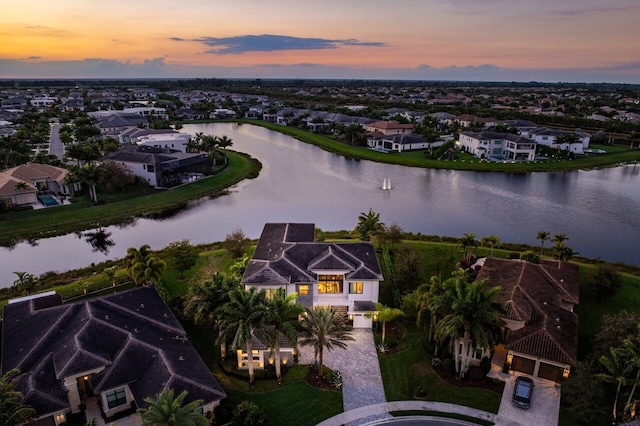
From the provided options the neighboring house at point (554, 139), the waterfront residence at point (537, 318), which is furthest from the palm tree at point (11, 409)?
the neighboring house at point (554, 139)

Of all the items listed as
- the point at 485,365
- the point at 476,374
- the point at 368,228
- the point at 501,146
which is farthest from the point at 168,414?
the point at 501,146

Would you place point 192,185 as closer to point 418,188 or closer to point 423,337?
point 418,188

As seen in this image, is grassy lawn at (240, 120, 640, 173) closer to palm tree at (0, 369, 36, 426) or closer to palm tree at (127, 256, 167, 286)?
palm tree at (127, 256, 167, 286)

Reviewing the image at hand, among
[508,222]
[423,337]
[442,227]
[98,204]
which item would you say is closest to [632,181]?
[508,222]

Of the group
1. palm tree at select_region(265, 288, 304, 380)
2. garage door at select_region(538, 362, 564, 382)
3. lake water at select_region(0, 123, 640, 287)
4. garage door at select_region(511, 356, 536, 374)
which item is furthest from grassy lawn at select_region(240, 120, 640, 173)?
palm tree at select_region(265, 288, 304, 380)

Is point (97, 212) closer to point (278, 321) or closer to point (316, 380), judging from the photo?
point (278, 321)

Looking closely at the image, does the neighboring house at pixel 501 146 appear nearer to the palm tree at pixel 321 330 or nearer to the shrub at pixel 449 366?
the shrub at pixel 449 366
